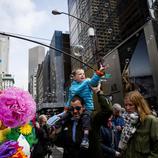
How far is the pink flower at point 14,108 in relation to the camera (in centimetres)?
249

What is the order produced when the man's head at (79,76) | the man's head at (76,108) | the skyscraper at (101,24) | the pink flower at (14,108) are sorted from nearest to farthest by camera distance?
the pink flower at (14,108), the man's head at (76,108), the man's head at (79,76), the skyscraper at (101,24)

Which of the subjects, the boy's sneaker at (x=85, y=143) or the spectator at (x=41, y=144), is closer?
the boy's sneaker at (x=85, y=143)

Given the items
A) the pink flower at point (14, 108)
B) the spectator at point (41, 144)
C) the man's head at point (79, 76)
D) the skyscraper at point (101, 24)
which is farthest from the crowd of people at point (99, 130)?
the skyscraper at point (101, 24)

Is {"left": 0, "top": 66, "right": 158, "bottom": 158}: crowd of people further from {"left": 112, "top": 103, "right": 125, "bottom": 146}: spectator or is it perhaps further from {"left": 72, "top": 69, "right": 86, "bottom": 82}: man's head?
{"left": 112, "top": 103, "right": 125, "bottom": 146}: spectator

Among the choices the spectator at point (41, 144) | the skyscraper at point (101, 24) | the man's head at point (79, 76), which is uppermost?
the skyscraper at point (101, 24)

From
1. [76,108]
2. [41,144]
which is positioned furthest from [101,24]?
[76,108]

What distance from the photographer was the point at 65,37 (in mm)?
88000

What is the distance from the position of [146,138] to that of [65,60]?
80942 mm

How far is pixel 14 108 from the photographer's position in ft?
8.23

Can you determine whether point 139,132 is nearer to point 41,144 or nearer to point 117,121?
point 117,121

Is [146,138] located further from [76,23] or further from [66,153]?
[76,23]

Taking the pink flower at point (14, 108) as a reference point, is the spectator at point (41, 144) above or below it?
below

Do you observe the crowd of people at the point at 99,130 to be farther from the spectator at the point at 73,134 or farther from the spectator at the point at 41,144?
the spectator at the point at 41,144

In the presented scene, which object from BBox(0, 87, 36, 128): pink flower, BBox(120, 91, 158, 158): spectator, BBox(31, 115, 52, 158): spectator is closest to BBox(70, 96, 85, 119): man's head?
BBox(120, 91, 158, 158): spectator
